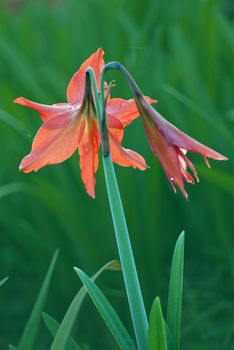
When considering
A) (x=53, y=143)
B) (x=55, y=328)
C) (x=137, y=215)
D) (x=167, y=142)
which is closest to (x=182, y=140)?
(x=167, y=142)

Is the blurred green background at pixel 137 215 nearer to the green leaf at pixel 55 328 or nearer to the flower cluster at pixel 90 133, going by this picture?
the green leaf at pixel 55 328

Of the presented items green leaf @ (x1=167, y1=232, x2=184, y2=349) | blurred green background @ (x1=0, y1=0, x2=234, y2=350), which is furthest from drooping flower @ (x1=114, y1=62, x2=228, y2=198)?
blurred green background @ (x1=0, y1=0, x2=234, y2=350)

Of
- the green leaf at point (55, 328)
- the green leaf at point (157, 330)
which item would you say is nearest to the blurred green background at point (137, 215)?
the green leaf at point (55, 328)

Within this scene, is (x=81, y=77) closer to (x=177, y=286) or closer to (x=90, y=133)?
(x=90, y=133)

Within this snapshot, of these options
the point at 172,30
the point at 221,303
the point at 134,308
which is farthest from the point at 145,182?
the point at 134,308

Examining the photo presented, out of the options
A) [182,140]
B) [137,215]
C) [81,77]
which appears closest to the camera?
[182,140]

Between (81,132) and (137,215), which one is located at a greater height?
(81,132)

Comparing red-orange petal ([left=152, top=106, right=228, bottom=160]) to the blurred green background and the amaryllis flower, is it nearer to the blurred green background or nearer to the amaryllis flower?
the amaryllis flower
